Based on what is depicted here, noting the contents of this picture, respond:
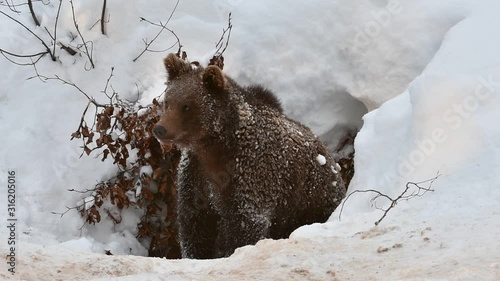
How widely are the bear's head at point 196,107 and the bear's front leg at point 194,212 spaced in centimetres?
51

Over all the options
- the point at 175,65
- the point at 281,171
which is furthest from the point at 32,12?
the point at 281,171

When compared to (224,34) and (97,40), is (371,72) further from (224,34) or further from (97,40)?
(97,40)

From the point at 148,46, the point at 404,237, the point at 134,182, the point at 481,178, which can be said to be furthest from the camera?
the point at 148,46

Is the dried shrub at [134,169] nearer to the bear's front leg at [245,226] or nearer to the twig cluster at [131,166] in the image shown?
the twig cluster at [131,166]

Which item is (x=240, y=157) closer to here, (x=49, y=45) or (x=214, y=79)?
(x=214, y=79)

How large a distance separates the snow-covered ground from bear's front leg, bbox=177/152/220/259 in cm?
96

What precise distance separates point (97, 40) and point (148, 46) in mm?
648

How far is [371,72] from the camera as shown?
7.60 m

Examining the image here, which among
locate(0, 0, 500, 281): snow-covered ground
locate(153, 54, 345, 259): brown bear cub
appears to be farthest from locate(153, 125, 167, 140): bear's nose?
locate(0, 0, 500, 281): snow-covered ground

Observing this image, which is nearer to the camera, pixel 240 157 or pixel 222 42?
pixel 240 157

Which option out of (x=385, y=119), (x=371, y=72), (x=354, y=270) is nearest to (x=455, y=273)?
(x=354, y=270)

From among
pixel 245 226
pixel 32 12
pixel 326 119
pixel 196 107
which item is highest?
pixel 32 12

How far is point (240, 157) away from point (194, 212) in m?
0.93

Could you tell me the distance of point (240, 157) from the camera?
5660 mm
